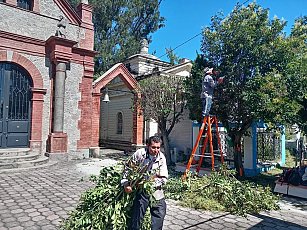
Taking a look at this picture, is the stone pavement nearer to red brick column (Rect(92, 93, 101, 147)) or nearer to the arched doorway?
the arched doorway

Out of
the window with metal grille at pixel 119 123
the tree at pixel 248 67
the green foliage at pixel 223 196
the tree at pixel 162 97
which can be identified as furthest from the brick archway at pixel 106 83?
the green foliage at pixel 223 196

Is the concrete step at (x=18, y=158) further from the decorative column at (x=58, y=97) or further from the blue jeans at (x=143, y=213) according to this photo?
the blue jeans at (x=143, y=213)

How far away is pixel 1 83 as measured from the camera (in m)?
10.3

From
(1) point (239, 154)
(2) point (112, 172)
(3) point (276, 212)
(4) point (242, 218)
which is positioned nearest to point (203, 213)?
(4) point (242, 218)

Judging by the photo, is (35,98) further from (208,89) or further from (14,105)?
(208,89)

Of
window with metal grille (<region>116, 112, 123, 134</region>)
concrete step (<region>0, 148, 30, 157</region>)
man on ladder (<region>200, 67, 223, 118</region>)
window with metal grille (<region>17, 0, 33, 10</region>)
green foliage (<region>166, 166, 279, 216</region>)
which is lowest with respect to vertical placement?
green foliage (<region>166, 166, 279, 216</region>)

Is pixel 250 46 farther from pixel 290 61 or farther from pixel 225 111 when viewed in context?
pixel 225 111

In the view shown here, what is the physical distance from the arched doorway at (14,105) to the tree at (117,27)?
12526 millimetres

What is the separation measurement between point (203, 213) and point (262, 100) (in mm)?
3428

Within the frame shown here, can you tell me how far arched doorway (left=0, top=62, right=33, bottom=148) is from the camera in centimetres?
1035

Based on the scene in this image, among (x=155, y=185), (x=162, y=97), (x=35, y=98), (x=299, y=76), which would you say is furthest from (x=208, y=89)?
(x=35, y=98)

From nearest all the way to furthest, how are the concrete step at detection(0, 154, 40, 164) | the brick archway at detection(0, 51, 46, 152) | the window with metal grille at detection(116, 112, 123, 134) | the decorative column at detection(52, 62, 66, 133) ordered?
the concrete step at detection(0, 154, 40, 164) → the brick archway at detection(0, 51, 46, 152) → the decorative column at detection(52, 62, 66, 133) → the window with metal grille at detection(116, 112, 123, 134)

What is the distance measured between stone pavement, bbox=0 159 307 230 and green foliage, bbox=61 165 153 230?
0.98 meters

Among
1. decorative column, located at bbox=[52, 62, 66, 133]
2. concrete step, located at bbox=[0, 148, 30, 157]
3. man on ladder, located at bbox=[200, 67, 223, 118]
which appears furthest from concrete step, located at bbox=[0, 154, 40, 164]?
man on ladder, located at bbox=[200, 67, 223, 118]
